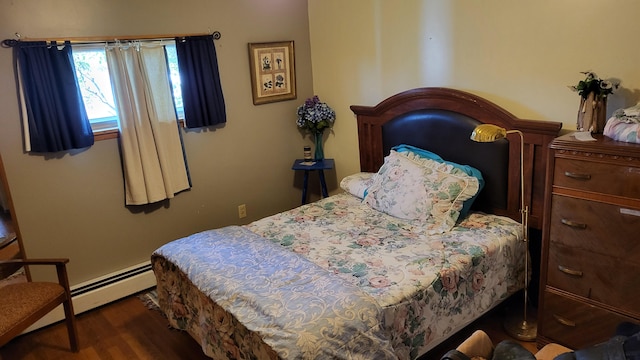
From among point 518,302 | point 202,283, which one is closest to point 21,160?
point 202,283

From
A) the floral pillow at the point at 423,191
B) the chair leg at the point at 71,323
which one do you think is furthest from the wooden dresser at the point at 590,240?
the chair leg at the point at 71,323

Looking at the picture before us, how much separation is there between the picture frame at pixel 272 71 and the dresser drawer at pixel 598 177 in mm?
2334

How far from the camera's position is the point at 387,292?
2.02 metres

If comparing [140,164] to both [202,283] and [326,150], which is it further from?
[326,150]

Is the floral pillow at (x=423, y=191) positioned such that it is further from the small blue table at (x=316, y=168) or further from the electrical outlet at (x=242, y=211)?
the electrical outlet at (x=242, y=211)

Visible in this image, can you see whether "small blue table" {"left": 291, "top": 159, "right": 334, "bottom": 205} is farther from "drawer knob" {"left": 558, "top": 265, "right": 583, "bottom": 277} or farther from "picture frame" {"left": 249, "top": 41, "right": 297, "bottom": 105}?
"drawer knob" {"left": 558, "top": 265, "right": 583, "bottom": 277}

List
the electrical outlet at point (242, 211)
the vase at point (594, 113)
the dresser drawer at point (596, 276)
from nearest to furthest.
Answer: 1. the dresser drawer at point (596, 276)
2. the vase at point (594, 113)
3. the electrical outlet at point (242, 211)

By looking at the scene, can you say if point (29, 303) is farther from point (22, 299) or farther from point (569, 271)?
point (569, 271)

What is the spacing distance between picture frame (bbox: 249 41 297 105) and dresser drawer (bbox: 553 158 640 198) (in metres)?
2.33

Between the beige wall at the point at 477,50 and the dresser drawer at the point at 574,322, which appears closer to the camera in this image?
the dresser drawer at the point at 574,322

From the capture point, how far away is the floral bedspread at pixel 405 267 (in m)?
2.04

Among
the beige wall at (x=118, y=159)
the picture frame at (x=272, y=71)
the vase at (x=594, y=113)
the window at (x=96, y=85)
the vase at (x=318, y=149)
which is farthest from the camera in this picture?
the vase at (x=318, y=149)

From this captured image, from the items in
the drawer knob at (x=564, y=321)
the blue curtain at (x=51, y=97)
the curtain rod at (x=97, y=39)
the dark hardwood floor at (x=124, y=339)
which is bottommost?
the dark hardwood floor at (x=124, y=339)

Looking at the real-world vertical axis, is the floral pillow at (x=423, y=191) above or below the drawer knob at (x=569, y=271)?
above
